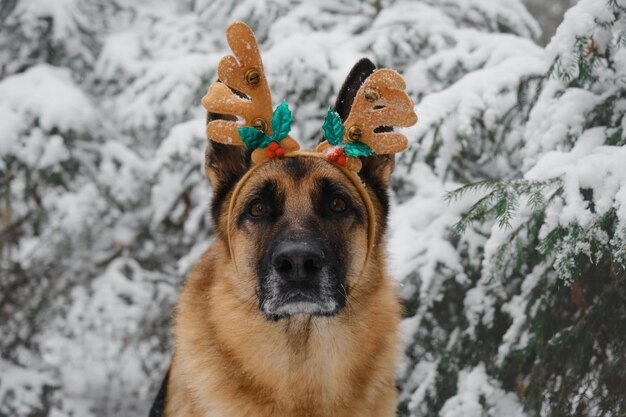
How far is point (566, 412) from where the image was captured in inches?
115

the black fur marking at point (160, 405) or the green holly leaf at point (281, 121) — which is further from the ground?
the green holly leaf at point (281, 121)

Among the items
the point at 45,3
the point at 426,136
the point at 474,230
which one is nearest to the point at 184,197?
the point at 45,3

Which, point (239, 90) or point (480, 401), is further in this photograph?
point (480, 401)

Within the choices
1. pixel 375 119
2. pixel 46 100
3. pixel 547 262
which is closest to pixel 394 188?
pixel 547 262

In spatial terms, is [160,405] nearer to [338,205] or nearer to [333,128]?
[338,205]

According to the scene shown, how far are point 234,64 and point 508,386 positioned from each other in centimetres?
238

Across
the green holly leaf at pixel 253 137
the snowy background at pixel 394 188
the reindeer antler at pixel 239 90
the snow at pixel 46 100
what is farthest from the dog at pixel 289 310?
the snow at pixel 46 100

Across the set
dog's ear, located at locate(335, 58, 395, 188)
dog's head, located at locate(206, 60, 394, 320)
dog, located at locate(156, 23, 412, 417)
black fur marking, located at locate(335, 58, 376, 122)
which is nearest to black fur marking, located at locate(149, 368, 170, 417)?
dog, located at locate(156, 23, 412, 417)

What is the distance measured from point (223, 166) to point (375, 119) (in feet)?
2.93

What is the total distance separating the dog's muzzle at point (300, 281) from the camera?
8.04 feet

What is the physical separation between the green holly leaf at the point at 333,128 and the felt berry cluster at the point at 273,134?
A: 184mm

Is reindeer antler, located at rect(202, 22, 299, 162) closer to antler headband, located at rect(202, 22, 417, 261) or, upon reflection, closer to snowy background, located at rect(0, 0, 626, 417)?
antler headband, located at rect(202, 22, 417, 261)

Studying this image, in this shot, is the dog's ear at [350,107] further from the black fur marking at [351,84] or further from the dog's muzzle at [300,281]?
the dog's muzzle at [300,281]

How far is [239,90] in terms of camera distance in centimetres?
266
